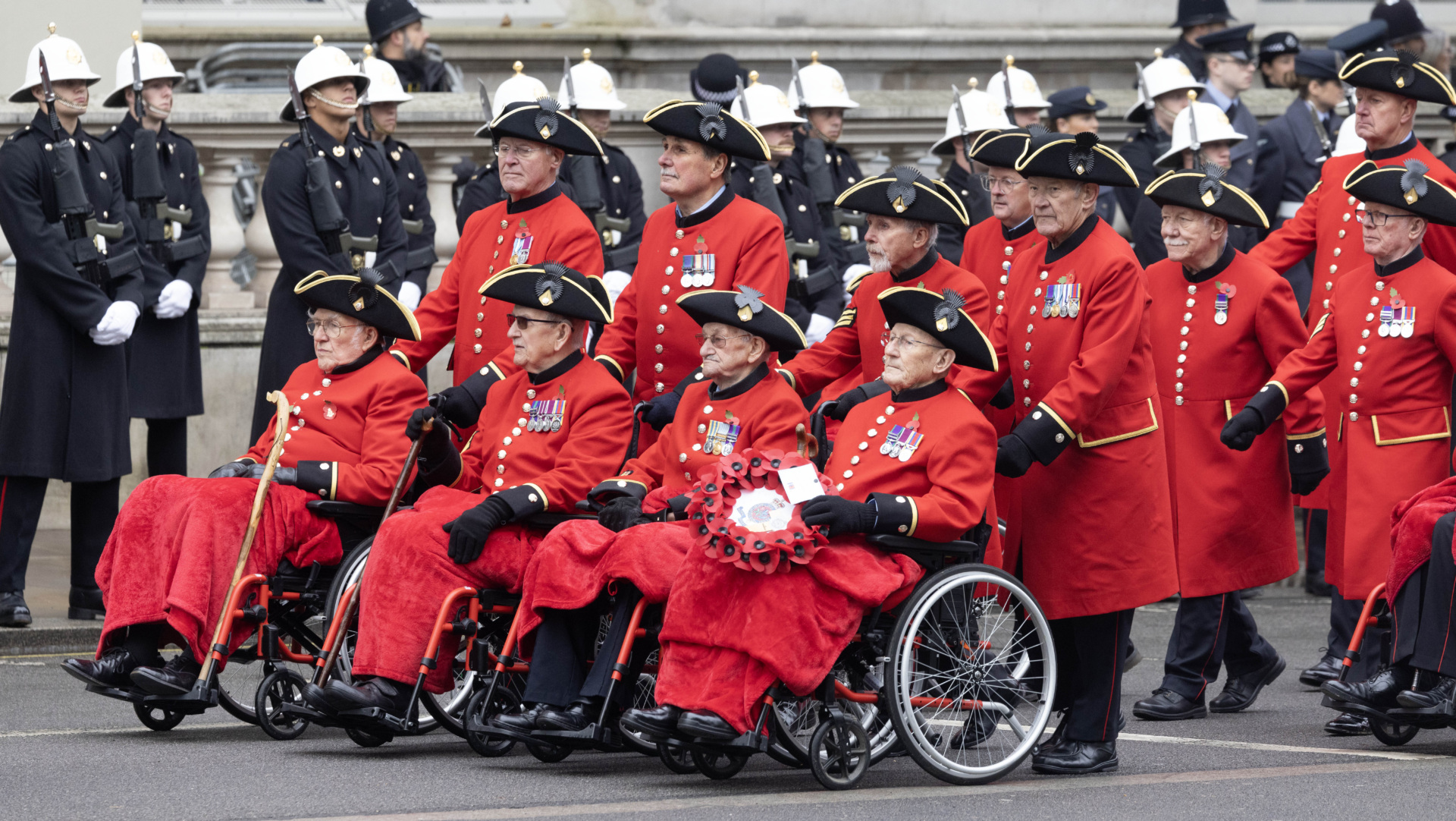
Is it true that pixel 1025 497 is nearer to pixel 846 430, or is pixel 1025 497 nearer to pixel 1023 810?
pixel 846 430

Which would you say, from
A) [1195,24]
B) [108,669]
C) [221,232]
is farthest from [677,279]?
[1195,24]

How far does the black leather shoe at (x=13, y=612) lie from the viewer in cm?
968

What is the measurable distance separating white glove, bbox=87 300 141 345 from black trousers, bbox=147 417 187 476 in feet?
2.77

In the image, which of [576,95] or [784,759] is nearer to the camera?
[784,759]

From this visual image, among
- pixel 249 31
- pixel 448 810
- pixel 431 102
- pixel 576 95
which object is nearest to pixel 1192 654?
pixel 448 810

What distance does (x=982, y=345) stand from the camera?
715 cm

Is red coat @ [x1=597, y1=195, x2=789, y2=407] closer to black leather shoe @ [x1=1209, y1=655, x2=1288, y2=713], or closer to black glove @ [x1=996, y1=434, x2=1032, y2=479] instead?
black glove @ [x1=996, y1=434, x2=1032, y2=479]

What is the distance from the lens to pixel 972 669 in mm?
7000

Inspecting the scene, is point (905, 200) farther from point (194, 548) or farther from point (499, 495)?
point (194, 548)

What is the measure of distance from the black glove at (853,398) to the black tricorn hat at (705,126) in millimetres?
1026

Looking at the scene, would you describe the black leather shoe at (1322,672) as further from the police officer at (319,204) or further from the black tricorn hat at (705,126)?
the police officer at (319,204)

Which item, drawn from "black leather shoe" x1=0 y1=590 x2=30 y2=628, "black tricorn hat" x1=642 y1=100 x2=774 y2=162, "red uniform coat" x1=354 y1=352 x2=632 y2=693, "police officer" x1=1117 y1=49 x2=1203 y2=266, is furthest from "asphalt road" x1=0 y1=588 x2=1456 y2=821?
"police officer" x1=1117 y1=49 x2=1203 y2=266

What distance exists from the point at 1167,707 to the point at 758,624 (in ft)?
7.85

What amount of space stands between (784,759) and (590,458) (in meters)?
1.22
